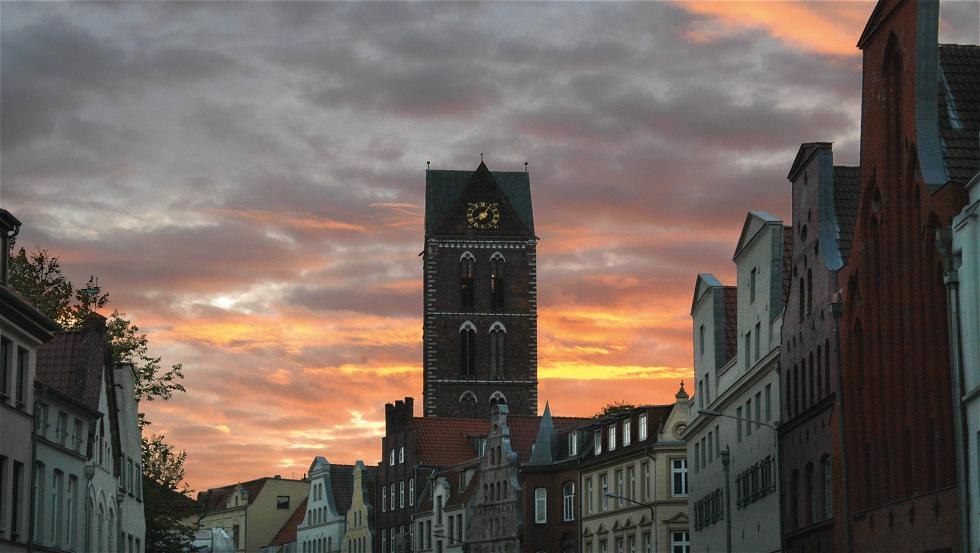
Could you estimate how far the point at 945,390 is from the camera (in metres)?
43.7

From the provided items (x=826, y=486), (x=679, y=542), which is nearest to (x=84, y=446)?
(x=826, y=486)

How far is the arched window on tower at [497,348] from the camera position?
169m

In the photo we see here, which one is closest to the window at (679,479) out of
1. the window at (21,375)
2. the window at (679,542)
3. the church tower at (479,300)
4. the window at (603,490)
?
the window at (679,542)

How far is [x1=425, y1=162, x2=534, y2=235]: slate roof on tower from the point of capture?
177 metres

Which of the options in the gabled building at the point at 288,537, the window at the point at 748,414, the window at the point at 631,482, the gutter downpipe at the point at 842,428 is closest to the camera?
the gutter downpipe at the point at 842,428

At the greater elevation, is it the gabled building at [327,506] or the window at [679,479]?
the gabled building at [327,506]

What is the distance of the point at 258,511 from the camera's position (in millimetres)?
181000

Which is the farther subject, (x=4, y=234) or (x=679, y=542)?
(x=679, y=542)

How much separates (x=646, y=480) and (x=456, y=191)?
88.8 meters

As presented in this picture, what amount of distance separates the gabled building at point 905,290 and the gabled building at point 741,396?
7671 millimetres

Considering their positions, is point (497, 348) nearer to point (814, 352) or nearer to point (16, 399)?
point (814, 352)

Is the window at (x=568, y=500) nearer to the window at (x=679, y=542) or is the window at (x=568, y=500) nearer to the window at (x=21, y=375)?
the window at (x=679, y=542)

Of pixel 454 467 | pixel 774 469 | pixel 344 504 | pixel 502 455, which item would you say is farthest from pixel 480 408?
pixel 774 469

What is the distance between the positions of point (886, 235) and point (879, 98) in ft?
12.8
